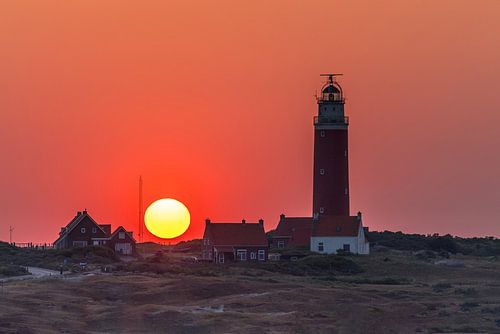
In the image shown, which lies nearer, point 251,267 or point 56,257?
point 251,267

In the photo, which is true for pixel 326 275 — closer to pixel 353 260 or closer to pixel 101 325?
pixel 353 260

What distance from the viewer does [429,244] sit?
434ft

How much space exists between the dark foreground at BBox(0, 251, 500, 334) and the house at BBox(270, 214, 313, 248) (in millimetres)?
28630

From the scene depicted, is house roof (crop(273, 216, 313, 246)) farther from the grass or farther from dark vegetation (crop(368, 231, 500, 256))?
the grass

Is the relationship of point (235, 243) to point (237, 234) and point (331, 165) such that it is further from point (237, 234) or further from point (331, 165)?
point (331, 165)

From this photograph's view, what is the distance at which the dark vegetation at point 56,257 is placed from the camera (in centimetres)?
9906

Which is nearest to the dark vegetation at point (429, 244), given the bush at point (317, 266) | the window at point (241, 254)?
the window at point (241, 254)

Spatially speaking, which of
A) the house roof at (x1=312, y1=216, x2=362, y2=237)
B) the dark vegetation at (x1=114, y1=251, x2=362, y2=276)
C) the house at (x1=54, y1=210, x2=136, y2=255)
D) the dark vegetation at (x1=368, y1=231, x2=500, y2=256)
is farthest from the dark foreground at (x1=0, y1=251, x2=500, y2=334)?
the dark vegetation at (x1=368, y1=231, x2=500, y2=256)

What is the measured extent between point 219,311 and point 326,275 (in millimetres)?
26974

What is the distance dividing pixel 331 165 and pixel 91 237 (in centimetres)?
2160

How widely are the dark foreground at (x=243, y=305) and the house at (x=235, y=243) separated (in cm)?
1746

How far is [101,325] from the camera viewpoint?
66750 millimetres

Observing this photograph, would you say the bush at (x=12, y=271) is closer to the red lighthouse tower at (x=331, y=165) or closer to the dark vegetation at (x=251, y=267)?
the dark vegetation at (x=251, y=267)

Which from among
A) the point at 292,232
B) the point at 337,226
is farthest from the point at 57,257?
the point at 292,232
